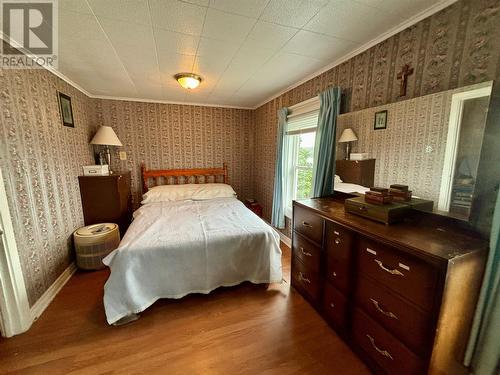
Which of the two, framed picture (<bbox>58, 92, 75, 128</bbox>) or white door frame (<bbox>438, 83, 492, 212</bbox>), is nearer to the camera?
white door frame (<bbox>438, 83, 492, 212</bbox>)

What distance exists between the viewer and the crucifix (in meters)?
1.47

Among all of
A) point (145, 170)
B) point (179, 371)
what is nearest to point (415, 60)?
point (179, 371)

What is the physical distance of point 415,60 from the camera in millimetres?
1438

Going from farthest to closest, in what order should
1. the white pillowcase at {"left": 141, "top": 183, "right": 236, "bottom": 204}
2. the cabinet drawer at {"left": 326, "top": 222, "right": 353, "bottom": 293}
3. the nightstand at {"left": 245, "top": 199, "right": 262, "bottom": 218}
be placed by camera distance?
the nightstand at {"left": 245, "top": 199, "right": 262, "bottom": 218}
the white pillowcase at {"left": 141, "top": 183, "right": 236, "bottom": 204}
the cabinet drawer at {"left": 326, "top": 222, "right": 353, "bottom": 293}

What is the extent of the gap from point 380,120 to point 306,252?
4.10ft

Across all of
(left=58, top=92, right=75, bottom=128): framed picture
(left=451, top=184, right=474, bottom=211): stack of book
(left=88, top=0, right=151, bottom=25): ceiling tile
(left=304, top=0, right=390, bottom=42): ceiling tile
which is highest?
(left=88, top=0, right=151, bottom=25): ceiling tile

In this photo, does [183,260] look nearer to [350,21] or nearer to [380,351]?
[380,351]

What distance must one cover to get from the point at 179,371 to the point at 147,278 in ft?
2.41

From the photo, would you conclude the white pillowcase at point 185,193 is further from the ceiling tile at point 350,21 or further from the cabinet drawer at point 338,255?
the ceiling tile at point 350,21

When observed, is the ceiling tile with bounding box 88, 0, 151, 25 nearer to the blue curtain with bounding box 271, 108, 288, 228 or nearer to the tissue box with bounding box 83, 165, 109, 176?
the blue curtain with bounding box 271, 108, 288, 228

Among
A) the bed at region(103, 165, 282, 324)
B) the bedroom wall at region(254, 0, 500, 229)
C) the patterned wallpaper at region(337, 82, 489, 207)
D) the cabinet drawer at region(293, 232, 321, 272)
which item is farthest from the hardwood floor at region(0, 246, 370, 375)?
the bedroom wall at region(254, 0, 500, 229)

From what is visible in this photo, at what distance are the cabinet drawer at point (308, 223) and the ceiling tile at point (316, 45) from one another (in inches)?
54.6

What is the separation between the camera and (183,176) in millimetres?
3926

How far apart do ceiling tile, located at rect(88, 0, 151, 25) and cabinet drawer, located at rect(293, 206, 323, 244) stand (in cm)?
184
